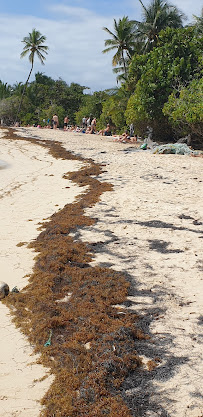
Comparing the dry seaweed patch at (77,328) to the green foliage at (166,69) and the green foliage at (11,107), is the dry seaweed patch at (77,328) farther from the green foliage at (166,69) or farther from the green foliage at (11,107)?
the green foliage at (11,107)

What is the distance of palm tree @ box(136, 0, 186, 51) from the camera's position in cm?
2741

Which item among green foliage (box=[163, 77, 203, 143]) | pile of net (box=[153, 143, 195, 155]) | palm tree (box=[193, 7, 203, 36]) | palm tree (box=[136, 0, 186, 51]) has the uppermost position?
palm tree (box=[136, 0, 186, 51])

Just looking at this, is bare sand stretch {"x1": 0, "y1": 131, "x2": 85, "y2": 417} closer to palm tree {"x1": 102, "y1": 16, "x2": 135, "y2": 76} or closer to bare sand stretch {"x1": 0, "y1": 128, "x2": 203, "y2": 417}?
bare sand stretch {"x1": 0, "y1": 128, "x2": 203, "y2": 417}

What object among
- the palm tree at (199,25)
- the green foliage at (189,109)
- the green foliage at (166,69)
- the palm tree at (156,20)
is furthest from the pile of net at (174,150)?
the palm tree at (156,20)

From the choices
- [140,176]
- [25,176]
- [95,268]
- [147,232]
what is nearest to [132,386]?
[95,268]

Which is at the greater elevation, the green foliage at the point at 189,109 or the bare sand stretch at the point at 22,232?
the green foliage at the point at 189,109

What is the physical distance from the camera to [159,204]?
7930 mm

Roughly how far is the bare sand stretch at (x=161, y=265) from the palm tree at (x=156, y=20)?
786 inches

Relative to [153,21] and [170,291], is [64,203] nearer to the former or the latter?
[170,291]

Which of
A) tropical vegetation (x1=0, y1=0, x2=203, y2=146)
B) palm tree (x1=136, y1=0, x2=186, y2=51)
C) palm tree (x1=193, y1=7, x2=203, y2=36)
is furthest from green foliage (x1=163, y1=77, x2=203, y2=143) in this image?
palm tree (x1=136, y1=0, x2=186, y2=51)

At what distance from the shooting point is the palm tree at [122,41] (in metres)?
31.3

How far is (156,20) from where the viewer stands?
2725 cm

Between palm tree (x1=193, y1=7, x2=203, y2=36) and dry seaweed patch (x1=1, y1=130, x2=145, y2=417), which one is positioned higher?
palm tree (x1=193, y1=7, x2=203, y2=36)

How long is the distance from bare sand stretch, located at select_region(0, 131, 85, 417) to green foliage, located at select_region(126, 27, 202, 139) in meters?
6.41
